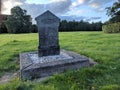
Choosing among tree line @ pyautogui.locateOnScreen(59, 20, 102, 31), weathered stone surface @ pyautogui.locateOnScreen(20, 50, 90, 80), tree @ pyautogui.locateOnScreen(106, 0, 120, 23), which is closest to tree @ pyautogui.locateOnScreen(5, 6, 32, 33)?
tree line @ pyautogui.locateOnScreen(59, 20, 102, 31)

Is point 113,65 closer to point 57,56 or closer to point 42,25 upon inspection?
point 57,56

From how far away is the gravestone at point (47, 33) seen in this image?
8180 millimetres

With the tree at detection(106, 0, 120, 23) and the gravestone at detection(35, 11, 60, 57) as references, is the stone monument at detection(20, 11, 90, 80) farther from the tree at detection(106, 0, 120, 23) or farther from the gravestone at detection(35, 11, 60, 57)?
the tree at detection(106, 0, 120, 23)

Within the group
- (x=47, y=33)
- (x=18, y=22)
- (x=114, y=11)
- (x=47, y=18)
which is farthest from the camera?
(x=18, y=22)

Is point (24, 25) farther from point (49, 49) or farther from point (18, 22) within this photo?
point (49, 49)

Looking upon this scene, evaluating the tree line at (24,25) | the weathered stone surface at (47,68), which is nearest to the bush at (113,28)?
the tree line at (24,25)

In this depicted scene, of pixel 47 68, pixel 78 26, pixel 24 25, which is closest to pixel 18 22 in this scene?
pixel 24 25

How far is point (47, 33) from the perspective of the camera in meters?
8.30

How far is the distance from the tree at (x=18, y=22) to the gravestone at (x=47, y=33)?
3207 cm

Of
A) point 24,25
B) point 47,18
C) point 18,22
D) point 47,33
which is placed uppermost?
point 18,22

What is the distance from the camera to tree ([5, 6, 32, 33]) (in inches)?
1561

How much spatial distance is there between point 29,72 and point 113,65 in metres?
2.74

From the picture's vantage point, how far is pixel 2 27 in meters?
42.7

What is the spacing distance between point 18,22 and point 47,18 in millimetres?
32809
